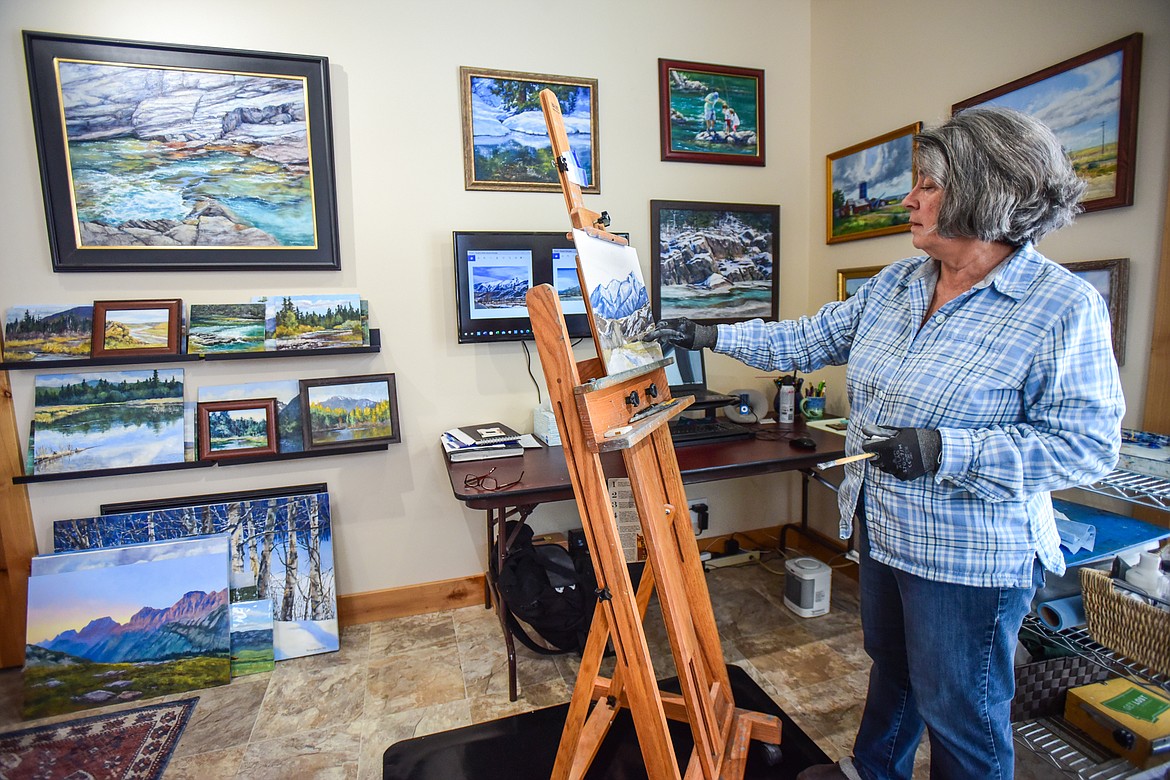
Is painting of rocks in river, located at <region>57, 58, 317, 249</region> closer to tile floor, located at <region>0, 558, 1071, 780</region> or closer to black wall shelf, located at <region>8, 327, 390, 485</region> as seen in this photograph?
black wall shelf, located at <region>8, 327, 390, 485</region>

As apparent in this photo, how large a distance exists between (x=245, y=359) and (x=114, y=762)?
4.35 feet

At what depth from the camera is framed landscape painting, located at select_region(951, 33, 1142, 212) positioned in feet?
5.55

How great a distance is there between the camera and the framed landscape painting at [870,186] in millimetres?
2441

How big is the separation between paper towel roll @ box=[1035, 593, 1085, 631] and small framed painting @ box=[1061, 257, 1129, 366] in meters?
0.73

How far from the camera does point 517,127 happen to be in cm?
252

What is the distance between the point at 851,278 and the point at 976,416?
179 cm

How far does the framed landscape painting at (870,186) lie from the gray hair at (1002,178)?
1.23m

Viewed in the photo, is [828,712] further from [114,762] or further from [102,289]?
[102,289]

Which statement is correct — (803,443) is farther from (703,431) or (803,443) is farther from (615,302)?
(615,302)

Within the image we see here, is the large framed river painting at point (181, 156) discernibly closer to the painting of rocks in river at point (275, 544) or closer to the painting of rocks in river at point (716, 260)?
the painting of rocks in river at point (275, 544)

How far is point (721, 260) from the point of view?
2.89 meters

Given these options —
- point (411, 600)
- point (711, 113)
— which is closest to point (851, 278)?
point (711, 113)

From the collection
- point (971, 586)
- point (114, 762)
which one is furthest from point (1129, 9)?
point (114, 762)

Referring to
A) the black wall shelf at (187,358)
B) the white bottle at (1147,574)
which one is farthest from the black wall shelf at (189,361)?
the white bottle at (1147,574)
